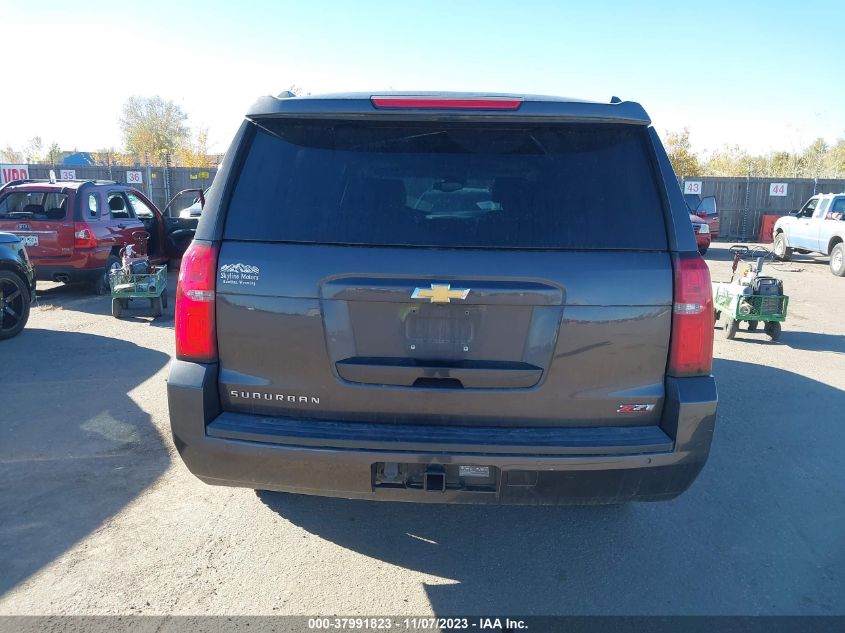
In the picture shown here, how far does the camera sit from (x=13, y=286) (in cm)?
817

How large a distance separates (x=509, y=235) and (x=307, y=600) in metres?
1.94

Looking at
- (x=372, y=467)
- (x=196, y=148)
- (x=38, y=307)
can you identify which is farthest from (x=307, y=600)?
(x=196, y=148)

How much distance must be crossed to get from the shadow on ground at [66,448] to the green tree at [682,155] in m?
37.9

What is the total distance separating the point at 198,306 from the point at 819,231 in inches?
740

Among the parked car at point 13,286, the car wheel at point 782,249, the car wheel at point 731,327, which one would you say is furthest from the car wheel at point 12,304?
the car wheel at point 782,249

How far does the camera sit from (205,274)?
2.80m

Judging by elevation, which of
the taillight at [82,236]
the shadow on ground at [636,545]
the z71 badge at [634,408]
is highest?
the taillight at [82,236]

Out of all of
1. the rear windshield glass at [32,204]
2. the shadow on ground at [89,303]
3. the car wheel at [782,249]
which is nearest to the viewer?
the shadow on ground at [89,303]

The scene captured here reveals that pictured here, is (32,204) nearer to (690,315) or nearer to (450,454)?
(450,454)

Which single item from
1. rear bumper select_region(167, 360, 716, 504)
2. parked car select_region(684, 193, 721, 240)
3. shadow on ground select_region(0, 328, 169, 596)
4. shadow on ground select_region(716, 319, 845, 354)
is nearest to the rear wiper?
rear bumper select_region(167, 360, 716, 504)

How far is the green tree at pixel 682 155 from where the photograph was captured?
130ft

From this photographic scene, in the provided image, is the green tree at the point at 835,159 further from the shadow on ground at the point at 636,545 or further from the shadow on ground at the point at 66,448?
the shadow on ground at the point at 66,448

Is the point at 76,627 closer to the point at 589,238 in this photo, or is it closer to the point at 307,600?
the point at 307,600

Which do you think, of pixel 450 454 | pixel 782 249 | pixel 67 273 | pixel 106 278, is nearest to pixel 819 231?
pixel 782 249
